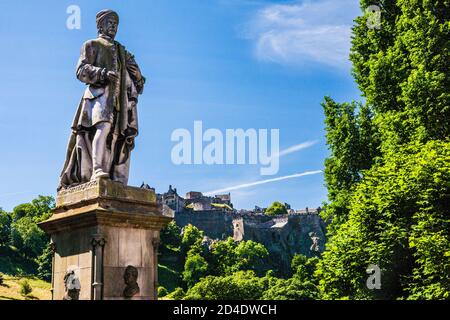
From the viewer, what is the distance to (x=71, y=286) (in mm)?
10570

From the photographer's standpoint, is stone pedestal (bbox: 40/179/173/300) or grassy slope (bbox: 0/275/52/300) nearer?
stone pedestal (bbox: 40/179/173/300)

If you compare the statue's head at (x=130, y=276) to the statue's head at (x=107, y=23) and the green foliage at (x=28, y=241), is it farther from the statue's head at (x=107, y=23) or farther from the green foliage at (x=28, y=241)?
the green foliage at (x=28, y=241)

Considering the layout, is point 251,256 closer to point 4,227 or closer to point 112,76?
point 4,227

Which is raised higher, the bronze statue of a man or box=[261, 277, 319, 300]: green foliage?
the bronze statue of a man

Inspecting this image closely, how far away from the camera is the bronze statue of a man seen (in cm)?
1130

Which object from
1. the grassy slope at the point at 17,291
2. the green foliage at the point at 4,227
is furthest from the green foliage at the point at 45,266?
the green foliage at the point at 4,227

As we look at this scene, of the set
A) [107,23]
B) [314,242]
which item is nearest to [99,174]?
[107,23]

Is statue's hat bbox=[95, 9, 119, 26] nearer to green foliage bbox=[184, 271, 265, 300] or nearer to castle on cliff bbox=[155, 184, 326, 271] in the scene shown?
green foliage bbox=[184, 271, 265, 300]

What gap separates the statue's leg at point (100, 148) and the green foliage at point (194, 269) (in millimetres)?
107817

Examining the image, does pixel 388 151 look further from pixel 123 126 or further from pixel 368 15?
pixel 123 126

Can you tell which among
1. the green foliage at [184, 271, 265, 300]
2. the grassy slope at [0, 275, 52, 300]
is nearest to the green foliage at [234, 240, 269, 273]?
the green foliage at [184, 271, 265, 300]

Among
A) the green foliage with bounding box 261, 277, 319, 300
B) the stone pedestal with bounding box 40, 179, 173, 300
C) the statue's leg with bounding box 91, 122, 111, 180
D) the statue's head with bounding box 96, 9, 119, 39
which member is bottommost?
the green foliage with bounding box 261, 277, 319, 300

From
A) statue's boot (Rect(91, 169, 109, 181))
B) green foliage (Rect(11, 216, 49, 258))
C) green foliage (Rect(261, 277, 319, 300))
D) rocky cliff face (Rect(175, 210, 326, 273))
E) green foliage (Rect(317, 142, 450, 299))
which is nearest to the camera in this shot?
statue's boot (Rect(91, 169, 109, 181))
